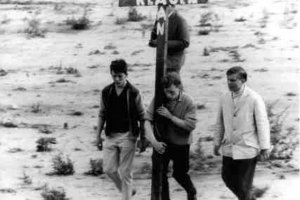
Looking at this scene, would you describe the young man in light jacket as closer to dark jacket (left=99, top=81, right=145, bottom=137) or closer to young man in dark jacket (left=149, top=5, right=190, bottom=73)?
dark jacket (left=99, top=81, right=145, bottom=137)

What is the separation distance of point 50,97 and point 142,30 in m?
6.25

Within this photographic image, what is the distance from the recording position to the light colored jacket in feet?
25.0

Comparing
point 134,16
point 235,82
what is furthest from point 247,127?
point 134,16

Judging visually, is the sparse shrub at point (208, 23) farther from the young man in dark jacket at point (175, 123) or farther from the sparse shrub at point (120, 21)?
the young man in dark jacket at point (175, 123)

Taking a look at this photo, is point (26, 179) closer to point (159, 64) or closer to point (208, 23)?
point (159, 64)

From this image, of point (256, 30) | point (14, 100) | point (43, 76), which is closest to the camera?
point (14, 100)

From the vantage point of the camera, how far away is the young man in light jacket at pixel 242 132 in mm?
7605

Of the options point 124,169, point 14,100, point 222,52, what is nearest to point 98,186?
point 124,169

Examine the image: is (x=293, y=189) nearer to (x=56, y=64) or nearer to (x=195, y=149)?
(x=195, y=149)

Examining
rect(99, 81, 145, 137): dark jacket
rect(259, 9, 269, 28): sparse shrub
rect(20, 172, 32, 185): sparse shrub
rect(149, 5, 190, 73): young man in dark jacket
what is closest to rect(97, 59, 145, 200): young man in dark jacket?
rect(99, 81, 145, 137): dark jacket

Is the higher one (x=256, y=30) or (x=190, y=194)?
(x=256, y=30)

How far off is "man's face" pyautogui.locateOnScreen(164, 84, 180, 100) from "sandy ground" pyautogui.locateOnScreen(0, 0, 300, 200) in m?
1.75

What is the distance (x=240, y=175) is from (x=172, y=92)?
105cm

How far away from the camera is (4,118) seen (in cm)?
1388
